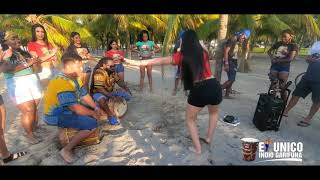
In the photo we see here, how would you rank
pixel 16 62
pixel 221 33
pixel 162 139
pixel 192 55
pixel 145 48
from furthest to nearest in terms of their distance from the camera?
pixel 145 48 < pixel 221 33 < pixel 162 139 < pixel 16 62 < pixel 192 55

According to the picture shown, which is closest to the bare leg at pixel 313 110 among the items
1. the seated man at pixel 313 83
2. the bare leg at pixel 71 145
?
the seated man at pixel 313 83

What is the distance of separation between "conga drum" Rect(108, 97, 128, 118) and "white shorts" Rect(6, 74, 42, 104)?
1311mm

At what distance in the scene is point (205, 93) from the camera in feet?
10.7

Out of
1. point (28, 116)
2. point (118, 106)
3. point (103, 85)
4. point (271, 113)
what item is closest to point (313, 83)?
point (271, 113)

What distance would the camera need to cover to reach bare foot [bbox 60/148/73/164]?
335cm

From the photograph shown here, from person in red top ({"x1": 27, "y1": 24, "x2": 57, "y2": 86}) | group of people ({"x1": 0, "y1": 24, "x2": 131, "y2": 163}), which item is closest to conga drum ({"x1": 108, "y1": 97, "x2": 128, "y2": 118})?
group of people ({"x1": 0, "y1": 24, "x2": 131, "y2": 163})

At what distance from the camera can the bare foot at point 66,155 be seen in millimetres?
3350

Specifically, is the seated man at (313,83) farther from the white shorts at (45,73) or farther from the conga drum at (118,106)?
the white shorts at (45,73)

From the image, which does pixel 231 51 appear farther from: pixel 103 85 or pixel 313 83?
pixel 103 85

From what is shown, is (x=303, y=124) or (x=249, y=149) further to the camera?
(x=303, y=124)

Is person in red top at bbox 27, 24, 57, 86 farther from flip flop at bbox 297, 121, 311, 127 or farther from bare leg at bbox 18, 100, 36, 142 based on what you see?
flip flop at bbox 297, 121, 311, 127

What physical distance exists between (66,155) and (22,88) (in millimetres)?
1105
